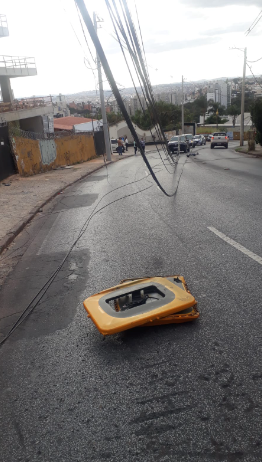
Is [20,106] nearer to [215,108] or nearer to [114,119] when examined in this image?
[114,119]

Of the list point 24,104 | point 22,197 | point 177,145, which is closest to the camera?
point 22,197

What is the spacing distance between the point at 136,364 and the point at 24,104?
3339cm

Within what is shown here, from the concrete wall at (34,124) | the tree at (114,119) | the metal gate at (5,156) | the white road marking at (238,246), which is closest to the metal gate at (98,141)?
the concrete wall at (34,124)

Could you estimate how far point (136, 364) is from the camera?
145 inches

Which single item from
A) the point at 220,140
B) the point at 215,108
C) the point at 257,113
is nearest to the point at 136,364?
the point at 257,113

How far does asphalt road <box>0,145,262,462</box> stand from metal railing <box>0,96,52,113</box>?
81.7 feet

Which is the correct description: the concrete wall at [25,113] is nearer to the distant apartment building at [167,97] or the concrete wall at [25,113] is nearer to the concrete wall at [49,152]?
the concrete wall at [49,152]

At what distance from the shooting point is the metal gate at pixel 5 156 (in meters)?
19.0

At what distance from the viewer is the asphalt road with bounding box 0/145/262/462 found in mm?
2807

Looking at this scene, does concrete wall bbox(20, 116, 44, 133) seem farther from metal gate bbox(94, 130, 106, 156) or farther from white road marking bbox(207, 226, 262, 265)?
white road marking bbox(207, 226, 262, 265)

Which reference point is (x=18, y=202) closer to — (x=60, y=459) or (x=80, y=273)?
(x=80, y=273)

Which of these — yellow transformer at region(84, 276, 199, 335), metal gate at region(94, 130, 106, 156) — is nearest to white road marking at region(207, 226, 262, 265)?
yellow transformer at region(84, 276, 199, 335)

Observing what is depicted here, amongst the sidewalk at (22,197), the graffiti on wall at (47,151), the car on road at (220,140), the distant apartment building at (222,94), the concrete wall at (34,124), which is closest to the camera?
the sidewalk at (22,197)

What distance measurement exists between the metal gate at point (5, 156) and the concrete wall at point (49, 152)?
0.34 meters
